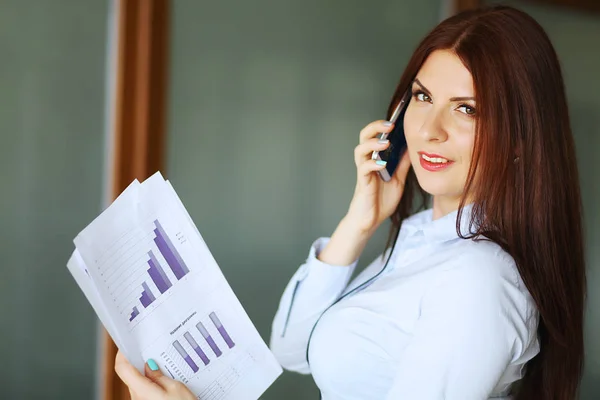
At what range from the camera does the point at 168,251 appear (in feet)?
3.35

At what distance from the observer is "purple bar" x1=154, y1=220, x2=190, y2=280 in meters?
1.02

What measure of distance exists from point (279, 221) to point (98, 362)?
73cm

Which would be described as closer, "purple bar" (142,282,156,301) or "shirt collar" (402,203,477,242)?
"purple bar" (142,282,156,301)

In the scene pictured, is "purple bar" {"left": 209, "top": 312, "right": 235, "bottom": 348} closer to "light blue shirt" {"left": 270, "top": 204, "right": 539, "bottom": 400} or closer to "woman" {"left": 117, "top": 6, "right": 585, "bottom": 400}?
"woman" {"left": 117, "top": 6, "right": 585, "bottom": 400}

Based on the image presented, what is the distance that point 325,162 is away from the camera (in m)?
2.38

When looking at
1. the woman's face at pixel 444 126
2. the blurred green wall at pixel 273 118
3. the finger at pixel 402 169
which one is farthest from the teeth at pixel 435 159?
the blurred green wall at pixel 273 118

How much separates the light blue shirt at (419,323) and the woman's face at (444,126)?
0.07 metres

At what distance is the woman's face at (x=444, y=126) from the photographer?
46.9 inches

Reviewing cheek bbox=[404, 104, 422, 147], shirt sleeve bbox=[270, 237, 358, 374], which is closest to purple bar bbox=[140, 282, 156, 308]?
shirt sleeve bbox=[270, 237, 358, 374]

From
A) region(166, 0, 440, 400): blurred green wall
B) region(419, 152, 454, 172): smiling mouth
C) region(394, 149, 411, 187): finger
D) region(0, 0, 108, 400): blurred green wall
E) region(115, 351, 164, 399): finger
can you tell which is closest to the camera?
region(115, 351, 164, 399): finger

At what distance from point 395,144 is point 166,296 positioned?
0.66m

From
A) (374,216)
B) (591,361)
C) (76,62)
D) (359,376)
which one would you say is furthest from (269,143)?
(591,361)

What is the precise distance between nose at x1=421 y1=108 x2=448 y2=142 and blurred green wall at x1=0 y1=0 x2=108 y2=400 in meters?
1.03

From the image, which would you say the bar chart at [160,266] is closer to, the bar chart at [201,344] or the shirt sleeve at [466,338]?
the bar chart at [201,344]
